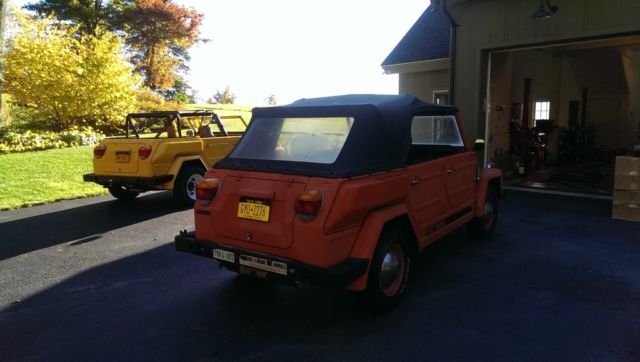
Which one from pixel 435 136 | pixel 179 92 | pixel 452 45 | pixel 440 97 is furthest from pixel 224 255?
pixel 179 92

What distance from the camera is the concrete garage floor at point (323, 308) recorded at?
3.30 m

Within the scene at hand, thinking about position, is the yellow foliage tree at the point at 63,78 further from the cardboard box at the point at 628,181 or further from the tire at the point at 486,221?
the cardboard box at the point at 628,181

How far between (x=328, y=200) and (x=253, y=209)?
67 cm

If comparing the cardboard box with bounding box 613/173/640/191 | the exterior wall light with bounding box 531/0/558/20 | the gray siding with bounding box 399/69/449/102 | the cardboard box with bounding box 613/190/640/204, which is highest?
the exterior wall light with bounding box 531/0/558/20

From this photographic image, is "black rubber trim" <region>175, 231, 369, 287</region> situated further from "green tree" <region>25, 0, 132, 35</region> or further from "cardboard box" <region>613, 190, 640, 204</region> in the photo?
"green tree" <region>25, 0, 132, 35</region>

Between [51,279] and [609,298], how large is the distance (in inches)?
214

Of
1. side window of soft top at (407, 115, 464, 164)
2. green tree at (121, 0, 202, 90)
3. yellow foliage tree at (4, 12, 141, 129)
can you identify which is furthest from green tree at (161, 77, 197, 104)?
side window of soft top at (407, 115, 464, 164)

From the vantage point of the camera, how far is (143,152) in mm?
7867

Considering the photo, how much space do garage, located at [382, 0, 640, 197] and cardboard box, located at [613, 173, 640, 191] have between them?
7.64 feet

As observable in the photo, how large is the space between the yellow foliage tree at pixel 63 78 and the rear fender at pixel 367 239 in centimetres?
1576

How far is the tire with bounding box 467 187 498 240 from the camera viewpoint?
593cm

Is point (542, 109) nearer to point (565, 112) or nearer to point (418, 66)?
point (565, 112)

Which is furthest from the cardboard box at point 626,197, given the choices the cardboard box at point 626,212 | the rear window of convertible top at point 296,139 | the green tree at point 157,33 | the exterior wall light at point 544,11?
the green tree at point 157,33

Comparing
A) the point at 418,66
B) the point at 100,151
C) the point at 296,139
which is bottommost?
the point at 100,151
